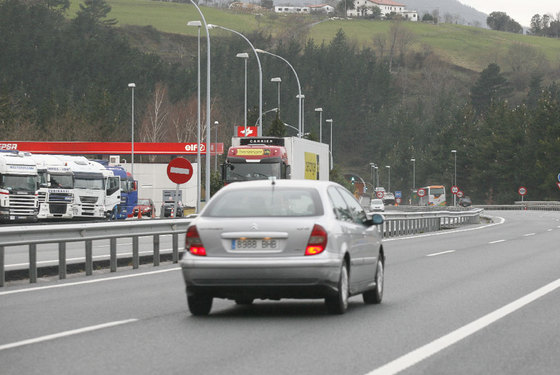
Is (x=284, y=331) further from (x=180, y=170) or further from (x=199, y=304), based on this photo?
(x=180, y=170)

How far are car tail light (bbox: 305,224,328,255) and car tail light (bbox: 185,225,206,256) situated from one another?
108 cm

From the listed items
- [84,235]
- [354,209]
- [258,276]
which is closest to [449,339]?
[258,276]

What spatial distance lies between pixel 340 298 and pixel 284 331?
1.48 metres

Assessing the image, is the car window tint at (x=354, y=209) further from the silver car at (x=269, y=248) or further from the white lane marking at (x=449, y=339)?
the white lane marking at (x=449, y=339)

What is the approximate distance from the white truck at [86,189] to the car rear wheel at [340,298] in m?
43.4

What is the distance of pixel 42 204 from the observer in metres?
54.5

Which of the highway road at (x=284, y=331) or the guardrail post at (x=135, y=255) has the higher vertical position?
the highway road at (x=284, y=331)

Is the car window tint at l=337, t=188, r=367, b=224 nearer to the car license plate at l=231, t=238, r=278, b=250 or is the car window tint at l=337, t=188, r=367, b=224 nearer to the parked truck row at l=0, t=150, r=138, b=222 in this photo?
the car license plate at l=231, t=238, r=278, b=250

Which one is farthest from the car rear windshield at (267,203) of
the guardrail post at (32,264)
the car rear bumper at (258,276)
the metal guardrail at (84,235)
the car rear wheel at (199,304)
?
the guardrail post at (32,264)

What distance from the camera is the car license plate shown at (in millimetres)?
11863

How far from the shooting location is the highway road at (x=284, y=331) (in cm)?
865

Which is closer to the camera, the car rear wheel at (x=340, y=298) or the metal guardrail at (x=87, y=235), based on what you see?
the car rear wheel at (x=340, y=298)

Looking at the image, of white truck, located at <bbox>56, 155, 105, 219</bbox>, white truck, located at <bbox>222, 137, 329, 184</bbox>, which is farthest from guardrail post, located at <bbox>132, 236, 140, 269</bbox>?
white truck, located at <bbox>56, 155, 105, 219</bbox>

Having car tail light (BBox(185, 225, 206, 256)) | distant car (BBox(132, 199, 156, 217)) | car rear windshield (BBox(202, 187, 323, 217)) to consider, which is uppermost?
car rear windshield (BBox(202, 187, 323, 217))
